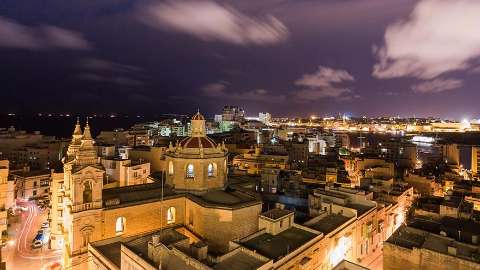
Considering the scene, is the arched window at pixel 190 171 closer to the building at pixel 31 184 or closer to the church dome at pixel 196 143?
the church dome at pixel 196 143

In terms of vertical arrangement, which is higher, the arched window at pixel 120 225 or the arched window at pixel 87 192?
the arched window at pixel 87 192

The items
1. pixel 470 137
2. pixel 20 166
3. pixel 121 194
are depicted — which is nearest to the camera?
pixel 121 194

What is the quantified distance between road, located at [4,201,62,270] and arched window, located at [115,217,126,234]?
1213 centimetres

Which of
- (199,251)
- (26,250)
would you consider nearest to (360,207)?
(199,251)

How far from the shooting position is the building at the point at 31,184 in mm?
48812

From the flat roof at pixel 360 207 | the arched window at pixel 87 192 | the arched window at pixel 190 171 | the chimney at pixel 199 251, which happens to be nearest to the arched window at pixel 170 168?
the arched window at pixel 190 171

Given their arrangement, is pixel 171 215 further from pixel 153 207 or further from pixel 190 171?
pixel 190 171

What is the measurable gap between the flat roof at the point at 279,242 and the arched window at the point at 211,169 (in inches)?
329

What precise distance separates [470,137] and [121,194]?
741 ft

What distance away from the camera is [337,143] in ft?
417

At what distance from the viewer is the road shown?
31031 millimetres

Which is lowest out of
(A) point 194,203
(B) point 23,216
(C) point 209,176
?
(B) point 23,216

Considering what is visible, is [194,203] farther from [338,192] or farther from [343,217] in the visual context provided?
[338,192]

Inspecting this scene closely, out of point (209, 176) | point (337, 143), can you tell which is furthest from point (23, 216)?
point (337, 143)
